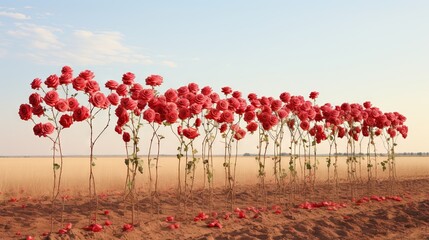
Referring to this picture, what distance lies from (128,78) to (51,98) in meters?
1.75

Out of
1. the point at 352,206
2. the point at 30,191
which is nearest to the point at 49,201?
the point at 30,191

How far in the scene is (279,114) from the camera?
42.7ft

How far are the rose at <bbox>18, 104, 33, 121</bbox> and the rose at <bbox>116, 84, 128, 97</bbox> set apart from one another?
1.68m

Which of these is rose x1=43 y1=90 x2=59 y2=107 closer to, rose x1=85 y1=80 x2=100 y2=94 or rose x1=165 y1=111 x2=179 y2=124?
rose x1=85 y1=80 x2=100 y2=94

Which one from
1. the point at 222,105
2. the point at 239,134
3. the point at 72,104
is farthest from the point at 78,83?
the point at 239,134

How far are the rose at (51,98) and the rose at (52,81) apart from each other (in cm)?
30

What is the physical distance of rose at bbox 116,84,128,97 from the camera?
980cm

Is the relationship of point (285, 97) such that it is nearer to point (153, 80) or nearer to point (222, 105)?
point (222, 105)

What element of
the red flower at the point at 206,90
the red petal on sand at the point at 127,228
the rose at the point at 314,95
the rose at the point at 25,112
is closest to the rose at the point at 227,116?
the red flower at the point at 206,90

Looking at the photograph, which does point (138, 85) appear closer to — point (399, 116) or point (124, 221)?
point (124, 221)

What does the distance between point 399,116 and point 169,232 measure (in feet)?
33.1

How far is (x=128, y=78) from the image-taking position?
993 cm

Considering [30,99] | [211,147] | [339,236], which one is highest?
[30,99]

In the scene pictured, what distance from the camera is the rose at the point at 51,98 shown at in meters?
8.65
